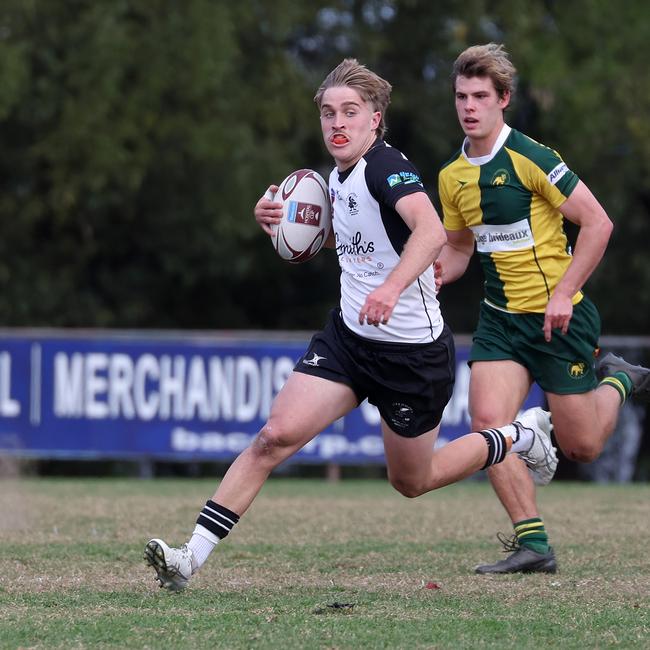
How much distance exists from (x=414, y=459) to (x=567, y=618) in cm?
104

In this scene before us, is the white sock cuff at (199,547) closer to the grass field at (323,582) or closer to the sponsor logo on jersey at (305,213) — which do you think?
the grass field at (323,582)

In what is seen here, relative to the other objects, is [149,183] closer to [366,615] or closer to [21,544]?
[21,544]

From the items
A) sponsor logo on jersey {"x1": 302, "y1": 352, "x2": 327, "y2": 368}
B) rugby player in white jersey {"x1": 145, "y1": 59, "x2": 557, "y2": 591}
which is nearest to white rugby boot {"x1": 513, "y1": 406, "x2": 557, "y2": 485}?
rugby player in white jersey {"x1": 145, "y1": 59, "x2": 557, "y2": 591}

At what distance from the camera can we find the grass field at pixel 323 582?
4840 mm

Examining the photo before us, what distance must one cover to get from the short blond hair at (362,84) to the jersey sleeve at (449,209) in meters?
0.97

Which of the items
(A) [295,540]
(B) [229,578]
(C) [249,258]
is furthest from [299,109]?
(B) [229,578]

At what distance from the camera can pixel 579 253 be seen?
6277 mm

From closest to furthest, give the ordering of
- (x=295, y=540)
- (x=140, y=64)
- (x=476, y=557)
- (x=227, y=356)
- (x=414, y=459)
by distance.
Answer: (x=414, y=459), (x=476, y=557), (x=295, y=540), (x=227, y=356), (x=140, y=64)

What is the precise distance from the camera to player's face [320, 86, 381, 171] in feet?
18.6

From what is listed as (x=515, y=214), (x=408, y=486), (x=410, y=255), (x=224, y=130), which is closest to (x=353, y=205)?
(x=410, y=255)

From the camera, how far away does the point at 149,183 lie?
65.4 feet

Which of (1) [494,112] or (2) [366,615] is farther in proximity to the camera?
(1) [494,112]

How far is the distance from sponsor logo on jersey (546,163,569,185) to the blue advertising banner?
7.37 metres

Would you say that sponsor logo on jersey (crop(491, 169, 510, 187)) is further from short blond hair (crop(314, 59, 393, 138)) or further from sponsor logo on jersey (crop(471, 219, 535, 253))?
short blond hair (crop(314, 59, 393, 138))
